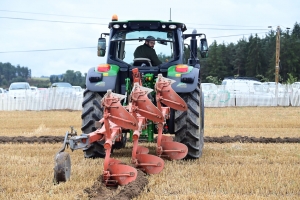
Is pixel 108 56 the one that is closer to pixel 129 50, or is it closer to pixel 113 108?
pixel 129 50

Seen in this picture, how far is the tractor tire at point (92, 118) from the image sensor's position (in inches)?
315

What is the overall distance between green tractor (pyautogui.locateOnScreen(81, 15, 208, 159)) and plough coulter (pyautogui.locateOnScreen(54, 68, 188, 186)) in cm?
30

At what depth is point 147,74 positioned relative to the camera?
826 cm

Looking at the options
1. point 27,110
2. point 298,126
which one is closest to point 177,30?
point 298,126

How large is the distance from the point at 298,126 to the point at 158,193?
12.4 metres

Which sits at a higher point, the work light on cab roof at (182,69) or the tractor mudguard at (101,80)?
the work light on cab roof at (182,69)

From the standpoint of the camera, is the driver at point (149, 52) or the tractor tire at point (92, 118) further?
the driver at point (149, 52)

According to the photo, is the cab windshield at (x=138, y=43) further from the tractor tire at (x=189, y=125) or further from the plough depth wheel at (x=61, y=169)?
the plough depth wheel at (x=61, y=169)

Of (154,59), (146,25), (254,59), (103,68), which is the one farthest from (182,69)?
(254,59)

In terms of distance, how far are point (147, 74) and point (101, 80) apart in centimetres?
74

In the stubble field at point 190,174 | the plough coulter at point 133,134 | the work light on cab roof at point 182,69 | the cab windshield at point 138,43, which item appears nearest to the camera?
the stubble field at point 190,174

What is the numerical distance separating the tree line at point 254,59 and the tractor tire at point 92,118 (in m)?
57.9

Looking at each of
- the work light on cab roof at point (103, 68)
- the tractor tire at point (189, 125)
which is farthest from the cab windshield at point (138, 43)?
the tractor tire at point (189, 125)

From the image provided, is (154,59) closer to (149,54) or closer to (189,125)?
(149,54)
